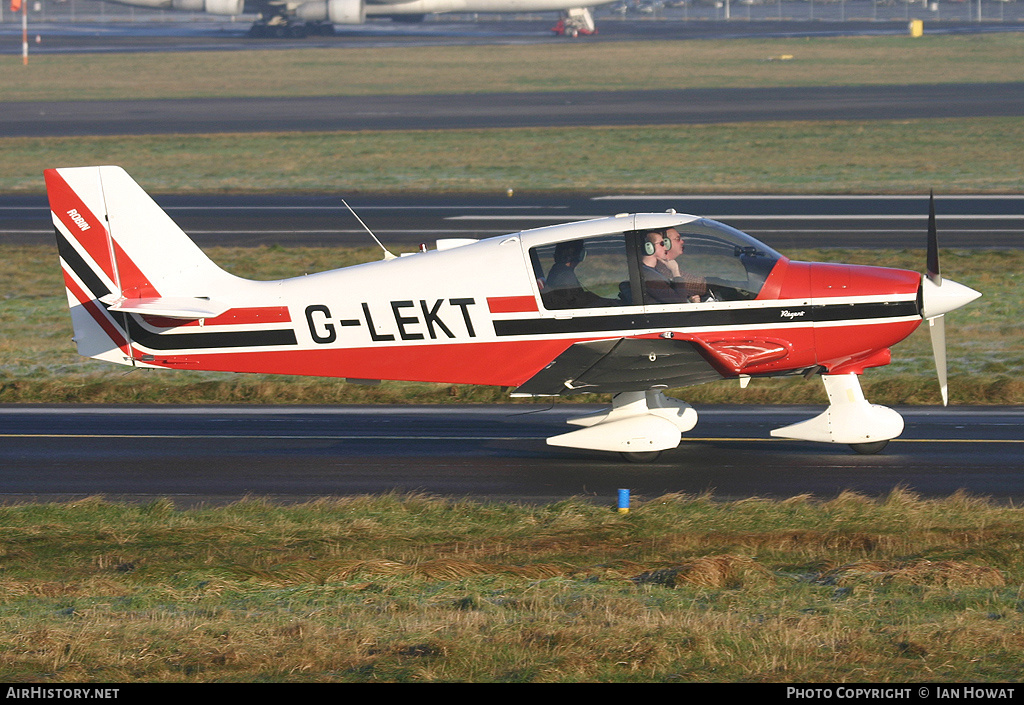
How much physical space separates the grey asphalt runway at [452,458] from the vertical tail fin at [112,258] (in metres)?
1.65

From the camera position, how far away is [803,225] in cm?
3141

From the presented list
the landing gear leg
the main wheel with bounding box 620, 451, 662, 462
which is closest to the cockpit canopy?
the landing gear leg

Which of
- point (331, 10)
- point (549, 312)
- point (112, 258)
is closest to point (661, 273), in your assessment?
point (549, 312)

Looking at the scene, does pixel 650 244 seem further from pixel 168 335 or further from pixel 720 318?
pixel 168 335

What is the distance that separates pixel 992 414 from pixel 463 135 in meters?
35.8

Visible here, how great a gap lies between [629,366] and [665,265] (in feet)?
4.01

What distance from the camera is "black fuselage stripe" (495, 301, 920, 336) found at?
542 inches

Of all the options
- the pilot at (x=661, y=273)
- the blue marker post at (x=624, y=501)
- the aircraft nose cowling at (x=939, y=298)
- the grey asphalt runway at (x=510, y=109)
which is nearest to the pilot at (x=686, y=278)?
the pilot at (x=661, y=273)

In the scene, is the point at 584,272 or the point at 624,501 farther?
the point at 584,272

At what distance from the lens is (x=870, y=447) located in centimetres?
1467

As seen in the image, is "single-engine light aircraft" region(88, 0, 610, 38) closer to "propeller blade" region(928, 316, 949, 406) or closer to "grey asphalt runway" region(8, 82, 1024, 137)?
"grey asphalt runway" region(8, 82, 1024, 137)

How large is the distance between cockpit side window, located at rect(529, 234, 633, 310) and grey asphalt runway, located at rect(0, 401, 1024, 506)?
2.04 metres
